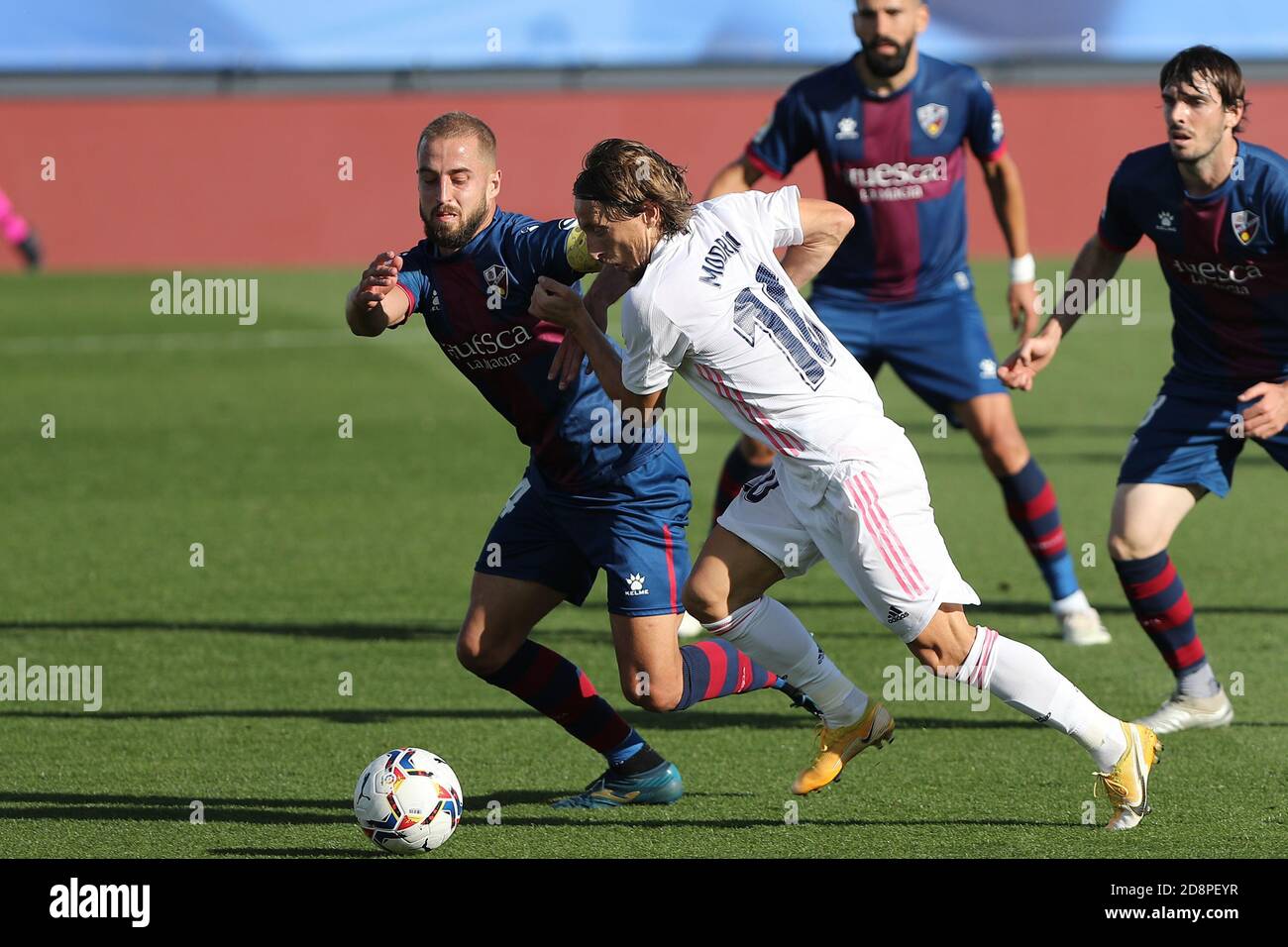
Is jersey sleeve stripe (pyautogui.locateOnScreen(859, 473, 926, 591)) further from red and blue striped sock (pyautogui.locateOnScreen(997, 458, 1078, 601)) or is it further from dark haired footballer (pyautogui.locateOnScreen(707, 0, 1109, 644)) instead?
red and blue striped sock (pyautogui.locateOnScreen(997, 458, 1078, 601))

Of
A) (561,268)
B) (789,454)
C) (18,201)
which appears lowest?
(789,454)

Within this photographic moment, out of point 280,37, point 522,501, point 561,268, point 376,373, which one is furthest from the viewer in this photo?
point 280,37

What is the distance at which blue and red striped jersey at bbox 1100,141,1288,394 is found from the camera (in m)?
5.65

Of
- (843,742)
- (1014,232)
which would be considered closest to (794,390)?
(843,742)

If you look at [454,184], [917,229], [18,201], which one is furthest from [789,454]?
[18,201]

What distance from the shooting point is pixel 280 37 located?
32781mm

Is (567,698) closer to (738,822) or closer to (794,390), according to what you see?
(738,822)

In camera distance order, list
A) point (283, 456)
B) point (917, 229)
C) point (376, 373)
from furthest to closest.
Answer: point (376, 373)
point (283, 456)
point (917, 229)

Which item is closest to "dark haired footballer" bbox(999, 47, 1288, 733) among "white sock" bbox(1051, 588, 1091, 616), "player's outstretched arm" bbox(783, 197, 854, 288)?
"player's outstretched arm" bbox(783, 197, 854, 288)

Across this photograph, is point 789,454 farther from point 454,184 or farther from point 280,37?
point 280,37

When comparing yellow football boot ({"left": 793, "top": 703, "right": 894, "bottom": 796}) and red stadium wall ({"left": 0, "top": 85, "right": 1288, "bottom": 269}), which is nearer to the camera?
yellow football boot ({"left": 793, "top": 703, "right": 894, "bottom": 796})

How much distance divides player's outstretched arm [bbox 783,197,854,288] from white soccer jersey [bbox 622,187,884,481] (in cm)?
12

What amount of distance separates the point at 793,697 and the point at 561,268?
1.46 m

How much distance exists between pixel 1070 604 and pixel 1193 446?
5.35ft
